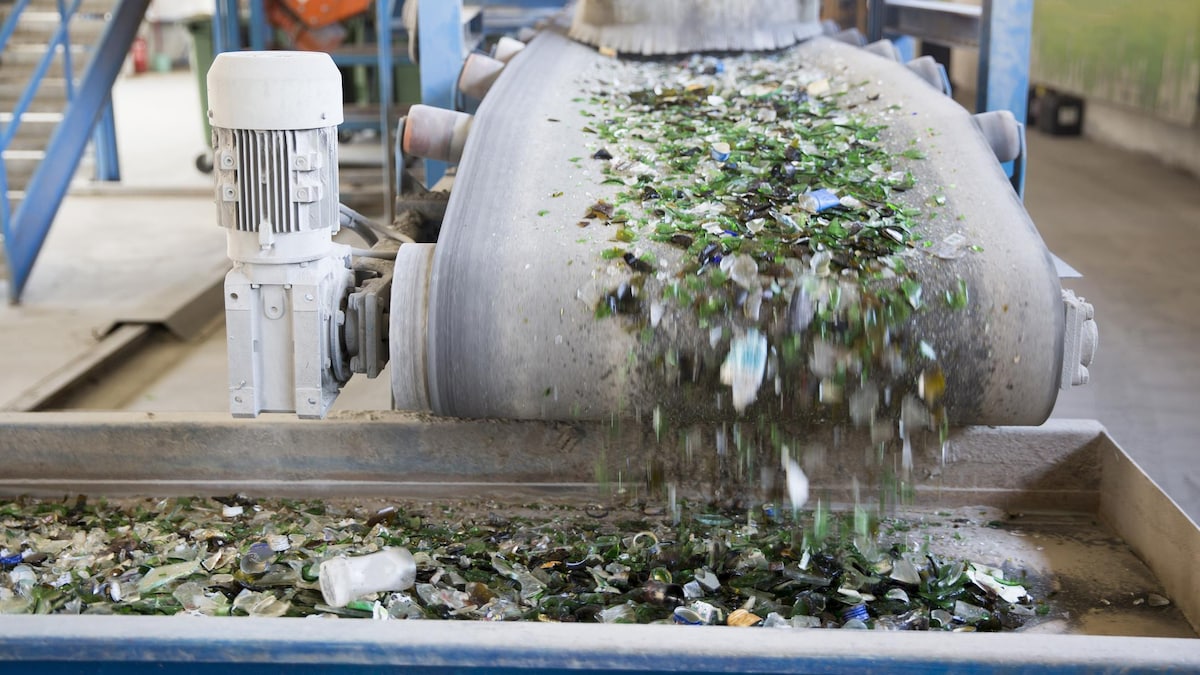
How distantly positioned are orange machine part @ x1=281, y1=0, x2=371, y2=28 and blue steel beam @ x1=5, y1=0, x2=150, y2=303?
128 centimetres

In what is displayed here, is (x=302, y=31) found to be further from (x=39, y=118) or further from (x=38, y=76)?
(x=38, y=76)

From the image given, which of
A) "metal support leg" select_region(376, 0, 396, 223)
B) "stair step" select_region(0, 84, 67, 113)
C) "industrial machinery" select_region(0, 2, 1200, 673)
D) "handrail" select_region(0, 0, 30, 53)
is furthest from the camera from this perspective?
"metal support leg" select_region(376, 0, 396, 223)

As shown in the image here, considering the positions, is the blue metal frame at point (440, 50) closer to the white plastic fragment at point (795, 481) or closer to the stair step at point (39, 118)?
the white plastic fragment at point (795, 481)

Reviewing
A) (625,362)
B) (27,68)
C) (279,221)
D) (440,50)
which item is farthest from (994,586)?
(27,68)

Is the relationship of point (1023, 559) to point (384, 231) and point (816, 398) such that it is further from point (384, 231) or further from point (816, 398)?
point (384, 231)

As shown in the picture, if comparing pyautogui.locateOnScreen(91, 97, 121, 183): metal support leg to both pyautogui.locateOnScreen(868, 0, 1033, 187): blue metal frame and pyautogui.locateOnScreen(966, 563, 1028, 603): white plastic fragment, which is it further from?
pyautogui.locateOnScreen(966, 563, 1028, 603): white plastic fragment

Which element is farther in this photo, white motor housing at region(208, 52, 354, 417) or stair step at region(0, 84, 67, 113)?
stair step at region(0, 84, 67, 113)

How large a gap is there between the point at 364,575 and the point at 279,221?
29.1 inches

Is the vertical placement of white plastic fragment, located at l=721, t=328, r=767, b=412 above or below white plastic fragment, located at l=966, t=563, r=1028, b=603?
above

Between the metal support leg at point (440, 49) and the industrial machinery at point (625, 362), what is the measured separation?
2.83 feet

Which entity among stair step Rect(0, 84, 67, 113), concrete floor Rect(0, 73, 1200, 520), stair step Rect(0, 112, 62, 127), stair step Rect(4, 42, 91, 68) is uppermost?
stair step Rect(4, 42, 91, 68)

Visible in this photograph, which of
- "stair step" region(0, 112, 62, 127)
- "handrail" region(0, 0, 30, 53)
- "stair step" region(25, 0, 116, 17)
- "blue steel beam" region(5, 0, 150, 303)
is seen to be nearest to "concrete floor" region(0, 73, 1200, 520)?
"blue steel beam" region(5, 0, 150, 303)

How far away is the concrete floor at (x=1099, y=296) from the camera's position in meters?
4.32

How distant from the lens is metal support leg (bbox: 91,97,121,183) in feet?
28.6
